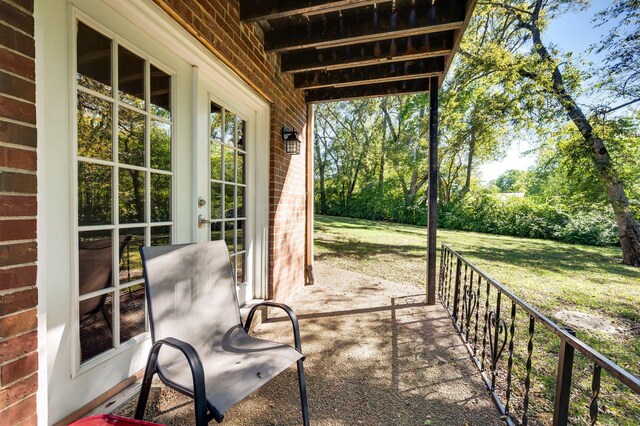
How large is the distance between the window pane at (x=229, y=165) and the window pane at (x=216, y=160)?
0.26ft

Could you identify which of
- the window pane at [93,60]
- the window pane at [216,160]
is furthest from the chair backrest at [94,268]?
the window pane at [216,160]

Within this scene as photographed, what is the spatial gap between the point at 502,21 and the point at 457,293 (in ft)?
28.1

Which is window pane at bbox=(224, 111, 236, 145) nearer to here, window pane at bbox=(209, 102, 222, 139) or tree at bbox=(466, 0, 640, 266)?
window pane at bbox=(209, 102, 222, 139)

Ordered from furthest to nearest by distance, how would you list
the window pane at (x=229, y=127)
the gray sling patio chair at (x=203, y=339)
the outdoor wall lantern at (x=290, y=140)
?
the outdoor wall lantern at (x=290, y=140)
the window pane at (x=229, y=127)
the gray sling patio chair at (x=203, y=339)

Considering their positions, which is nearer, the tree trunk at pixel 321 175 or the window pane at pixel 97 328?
the window pane at pixel 97 328

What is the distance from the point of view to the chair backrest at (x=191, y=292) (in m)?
1.43

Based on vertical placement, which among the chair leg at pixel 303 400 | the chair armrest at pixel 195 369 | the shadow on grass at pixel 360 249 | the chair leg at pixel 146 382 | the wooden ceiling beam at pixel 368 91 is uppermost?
the wooden ceiling beam at pixel 368 91

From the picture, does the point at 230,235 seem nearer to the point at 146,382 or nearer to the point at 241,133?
the point at 241,133

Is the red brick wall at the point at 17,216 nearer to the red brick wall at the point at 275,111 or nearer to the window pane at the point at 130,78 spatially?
the window pane at the point at 130,78

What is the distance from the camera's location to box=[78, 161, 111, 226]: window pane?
1.37 meters

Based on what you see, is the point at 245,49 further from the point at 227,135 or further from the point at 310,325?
the point at 310,325

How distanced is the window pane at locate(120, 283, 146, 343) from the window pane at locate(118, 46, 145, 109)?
1061mm

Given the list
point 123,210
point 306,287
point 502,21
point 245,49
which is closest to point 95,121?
point 123,210

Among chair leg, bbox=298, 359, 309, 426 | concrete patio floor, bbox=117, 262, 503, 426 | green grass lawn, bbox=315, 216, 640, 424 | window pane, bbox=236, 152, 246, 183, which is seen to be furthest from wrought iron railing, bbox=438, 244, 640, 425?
window pane, bbox=236, 152, 246, 183
